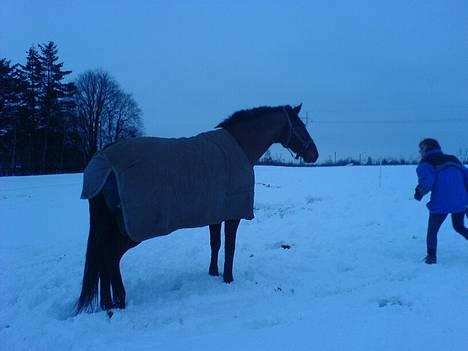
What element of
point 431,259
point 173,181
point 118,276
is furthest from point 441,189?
point 118,276

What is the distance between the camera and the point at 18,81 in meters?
37.3

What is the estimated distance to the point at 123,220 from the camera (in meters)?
4.25

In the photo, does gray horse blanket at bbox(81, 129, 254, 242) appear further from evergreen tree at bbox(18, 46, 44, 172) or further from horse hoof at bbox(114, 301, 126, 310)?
evergreen tree at bbox(18, 46, 44, 172)

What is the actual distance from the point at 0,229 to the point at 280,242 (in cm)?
709

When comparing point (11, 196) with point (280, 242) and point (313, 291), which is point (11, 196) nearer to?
point (280, 242)

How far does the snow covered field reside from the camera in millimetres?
3379

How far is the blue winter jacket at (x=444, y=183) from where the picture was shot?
6.30m

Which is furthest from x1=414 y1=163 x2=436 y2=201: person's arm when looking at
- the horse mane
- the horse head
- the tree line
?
the tree line

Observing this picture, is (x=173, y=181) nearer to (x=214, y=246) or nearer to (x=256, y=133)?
(x=214, y=246)

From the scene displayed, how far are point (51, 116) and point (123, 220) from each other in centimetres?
4045

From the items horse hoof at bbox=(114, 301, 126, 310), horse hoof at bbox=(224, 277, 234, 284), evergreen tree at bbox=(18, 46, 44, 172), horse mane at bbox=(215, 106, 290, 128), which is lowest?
horse hoof at bbox=(114, 301, 126, 310)

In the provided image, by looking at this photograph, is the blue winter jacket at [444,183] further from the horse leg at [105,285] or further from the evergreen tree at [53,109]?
the evergreen tree at [53,109]

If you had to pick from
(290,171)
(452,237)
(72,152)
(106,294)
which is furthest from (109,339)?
(72,152)

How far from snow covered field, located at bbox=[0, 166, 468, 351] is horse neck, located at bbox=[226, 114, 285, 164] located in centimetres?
189
